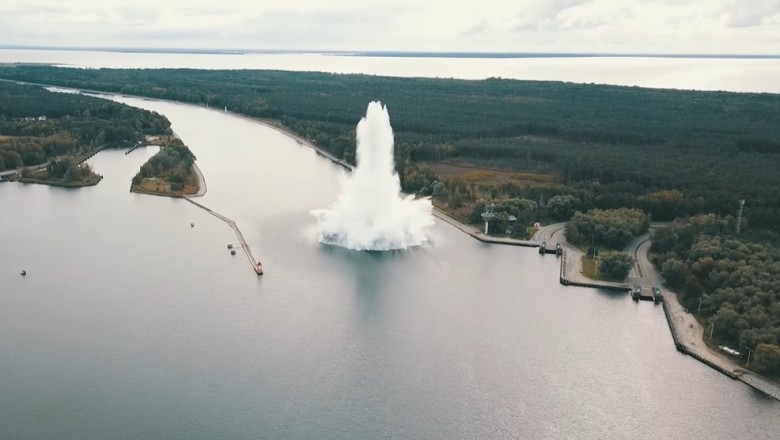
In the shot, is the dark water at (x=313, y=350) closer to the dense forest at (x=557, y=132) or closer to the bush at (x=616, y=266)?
the bush at (x=616, y=266)

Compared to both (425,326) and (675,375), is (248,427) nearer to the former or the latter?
(425,326)

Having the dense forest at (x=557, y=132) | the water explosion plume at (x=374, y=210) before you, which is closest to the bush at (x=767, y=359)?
the dense forest at (x=557, y=132)

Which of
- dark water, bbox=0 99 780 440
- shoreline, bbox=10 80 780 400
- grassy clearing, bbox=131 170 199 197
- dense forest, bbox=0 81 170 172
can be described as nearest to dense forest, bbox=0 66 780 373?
shoreline, bbox=10 80 780 400

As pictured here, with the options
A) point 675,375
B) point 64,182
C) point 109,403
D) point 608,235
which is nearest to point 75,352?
point 109,403

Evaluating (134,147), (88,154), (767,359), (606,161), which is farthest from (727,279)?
(134,147)

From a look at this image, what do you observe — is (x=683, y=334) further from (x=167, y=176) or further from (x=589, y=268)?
(x=167, y=176)

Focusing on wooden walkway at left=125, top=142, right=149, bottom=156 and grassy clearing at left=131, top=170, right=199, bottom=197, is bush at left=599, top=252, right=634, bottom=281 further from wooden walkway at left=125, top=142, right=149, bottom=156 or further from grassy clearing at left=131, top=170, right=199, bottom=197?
wooden walkway at left=125, top=142, right=149, bottom=156
